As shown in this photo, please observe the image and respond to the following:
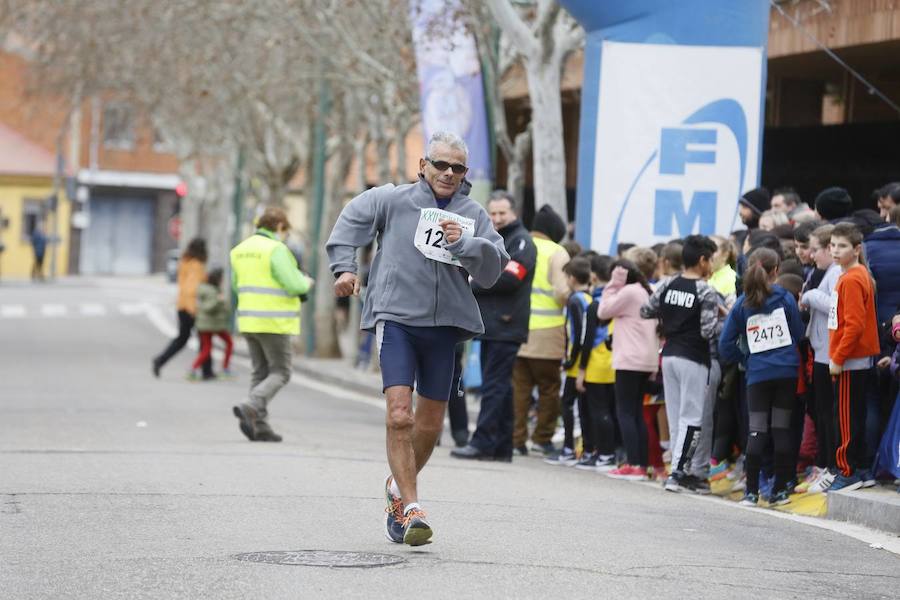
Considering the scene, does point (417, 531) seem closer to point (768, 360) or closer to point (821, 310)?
point (768, 360)

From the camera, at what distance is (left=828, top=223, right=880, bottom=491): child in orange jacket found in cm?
1093

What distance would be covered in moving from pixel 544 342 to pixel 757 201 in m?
2.09

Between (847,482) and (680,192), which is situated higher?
(680,192)

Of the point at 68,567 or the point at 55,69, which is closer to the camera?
the point at 68,567

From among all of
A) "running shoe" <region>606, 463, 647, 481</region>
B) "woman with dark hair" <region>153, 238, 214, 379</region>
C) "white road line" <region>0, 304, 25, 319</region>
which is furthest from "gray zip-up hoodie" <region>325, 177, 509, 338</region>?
"white road line" <region>0, 304, 25, 319</region>

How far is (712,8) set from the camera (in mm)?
15914

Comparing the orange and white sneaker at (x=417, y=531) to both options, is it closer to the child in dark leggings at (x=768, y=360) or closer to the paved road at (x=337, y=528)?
the paved road at (x=337, y=528)

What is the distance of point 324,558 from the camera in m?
7.87

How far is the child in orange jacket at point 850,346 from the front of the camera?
10930mm

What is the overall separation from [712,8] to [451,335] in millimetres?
7946

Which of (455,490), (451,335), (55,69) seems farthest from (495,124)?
(55,69)

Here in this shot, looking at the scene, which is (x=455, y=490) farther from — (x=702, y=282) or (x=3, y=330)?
(x=3, y=330)

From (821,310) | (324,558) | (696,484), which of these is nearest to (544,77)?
(696,484)

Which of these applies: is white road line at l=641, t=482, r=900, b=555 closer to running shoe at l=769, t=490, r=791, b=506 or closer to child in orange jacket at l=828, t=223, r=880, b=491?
running shoe at l=769, t=490, r=791, b=506
